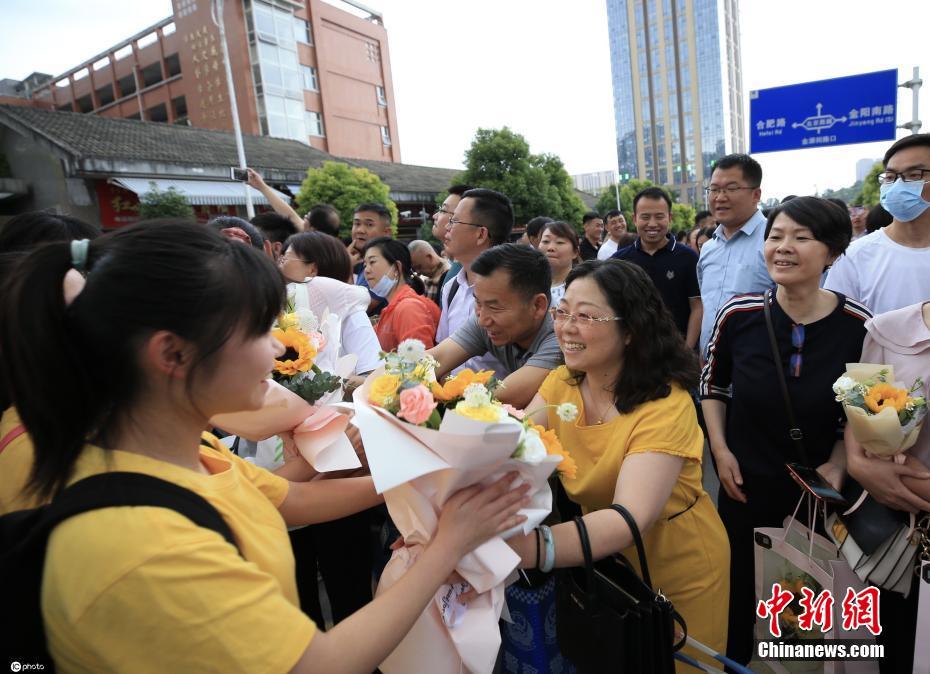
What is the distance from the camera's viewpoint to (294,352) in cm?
183

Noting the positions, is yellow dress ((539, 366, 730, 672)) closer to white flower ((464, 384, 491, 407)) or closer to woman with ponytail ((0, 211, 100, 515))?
white flower ((464, 384, 491, 407))

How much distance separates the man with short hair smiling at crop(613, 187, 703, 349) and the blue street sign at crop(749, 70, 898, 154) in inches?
362

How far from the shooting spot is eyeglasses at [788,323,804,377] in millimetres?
2133

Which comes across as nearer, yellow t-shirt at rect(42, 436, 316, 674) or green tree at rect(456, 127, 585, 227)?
yellow t-shirt at rect(42, 436, 316, 674)

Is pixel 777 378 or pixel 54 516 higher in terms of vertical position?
pixel 54 516

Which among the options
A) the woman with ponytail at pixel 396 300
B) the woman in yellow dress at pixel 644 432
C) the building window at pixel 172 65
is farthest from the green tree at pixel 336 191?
the building window at pixel 172 65

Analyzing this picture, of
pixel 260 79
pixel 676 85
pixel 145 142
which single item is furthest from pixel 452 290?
pixel 676 85

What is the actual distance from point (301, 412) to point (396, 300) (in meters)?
1.96

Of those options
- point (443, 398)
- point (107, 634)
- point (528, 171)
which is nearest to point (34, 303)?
point (107, 634)

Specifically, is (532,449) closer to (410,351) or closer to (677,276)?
(410,351)

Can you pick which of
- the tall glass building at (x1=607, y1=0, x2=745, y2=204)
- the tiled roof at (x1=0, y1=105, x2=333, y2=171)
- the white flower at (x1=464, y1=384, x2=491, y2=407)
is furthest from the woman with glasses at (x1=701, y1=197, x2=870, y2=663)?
the tall glass building at (x1=607, y1=0, x2=745, y2=204)

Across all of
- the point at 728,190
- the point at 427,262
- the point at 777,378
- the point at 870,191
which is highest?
the point at 870,191

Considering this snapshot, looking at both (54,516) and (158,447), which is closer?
(54,516)

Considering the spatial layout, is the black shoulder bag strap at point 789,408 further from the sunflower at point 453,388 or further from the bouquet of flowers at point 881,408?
the sunflower at point 453,388
